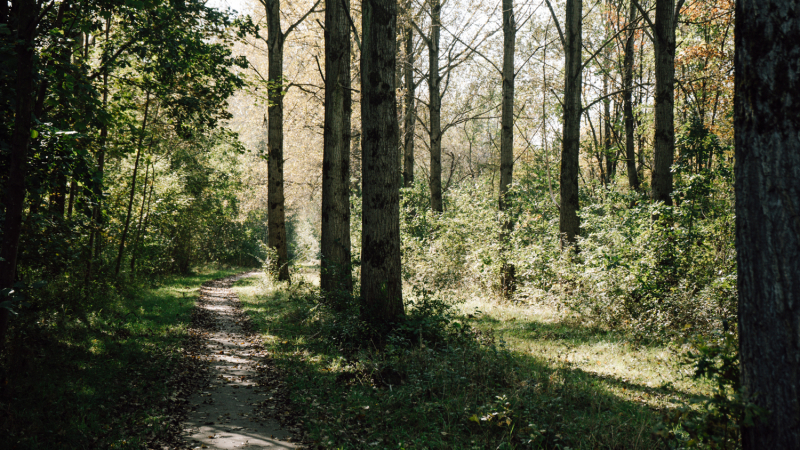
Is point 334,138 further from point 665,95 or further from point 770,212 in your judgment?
point 770,212

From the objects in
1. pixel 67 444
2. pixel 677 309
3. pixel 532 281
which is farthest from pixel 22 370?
pixel 532 281

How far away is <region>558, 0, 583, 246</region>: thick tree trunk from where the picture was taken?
1284cm

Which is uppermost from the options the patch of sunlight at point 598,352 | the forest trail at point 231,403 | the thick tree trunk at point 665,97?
the thick tree trunk at point 665,97

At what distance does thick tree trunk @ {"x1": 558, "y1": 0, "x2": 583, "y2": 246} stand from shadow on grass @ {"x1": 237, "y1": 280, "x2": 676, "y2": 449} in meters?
6.59

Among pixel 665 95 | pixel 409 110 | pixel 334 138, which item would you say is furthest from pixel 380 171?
pixel 409 110

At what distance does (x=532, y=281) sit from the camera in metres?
13.1

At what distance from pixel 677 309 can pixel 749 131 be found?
250 inches

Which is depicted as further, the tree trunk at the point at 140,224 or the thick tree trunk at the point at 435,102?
the thick tree trunk at the point at 435,102

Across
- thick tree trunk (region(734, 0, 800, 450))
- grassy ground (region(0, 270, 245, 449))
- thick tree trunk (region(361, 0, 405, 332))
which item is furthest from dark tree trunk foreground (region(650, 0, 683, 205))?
grassy ground (region(0, 270, 245, 449))

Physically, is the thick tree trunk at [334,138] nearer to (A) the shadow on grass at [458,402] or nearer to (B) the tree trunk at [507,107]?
(A) the shadow on grass at [458,402]

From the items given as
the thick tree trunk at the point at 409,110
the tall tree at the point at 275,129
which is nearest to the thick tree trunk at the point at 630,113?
the thick tree trunk at the point at 409,110

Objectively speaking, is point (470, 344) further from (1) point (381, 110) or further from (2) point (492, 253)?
(2) point (492, 253)

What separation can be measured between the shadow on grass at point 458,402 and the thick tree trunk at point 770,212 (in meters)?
1.47

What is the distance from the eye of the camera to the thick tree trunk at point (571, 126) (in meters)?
12.8
